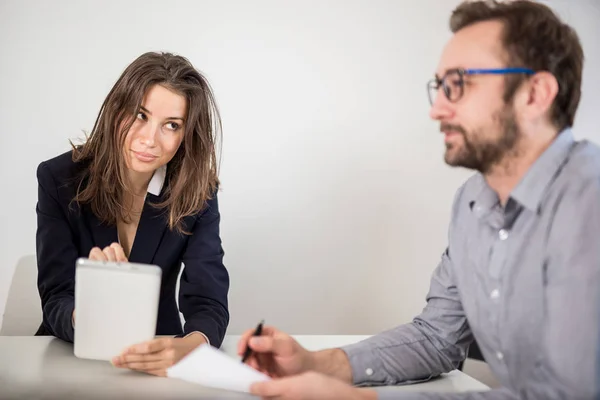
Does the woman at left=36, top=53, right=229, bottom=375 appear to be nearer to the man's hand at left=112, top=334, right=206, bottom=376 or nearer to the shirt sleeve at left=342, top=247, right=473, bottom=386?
the man's hand at left=112, top=334, right=206, bottom=376

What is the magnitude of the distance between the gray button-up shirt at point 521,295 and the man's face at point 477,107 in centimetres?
10

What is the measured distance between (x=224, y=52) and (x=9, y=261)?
1.26 metres

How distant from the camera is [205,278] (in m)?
1.95

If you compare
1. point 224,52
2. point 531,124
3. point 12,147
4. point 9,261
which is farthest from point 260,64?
point 531,124

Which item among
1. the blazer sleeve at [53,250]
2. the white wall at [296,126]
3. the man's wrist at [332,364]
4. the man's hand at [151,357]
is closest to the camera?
the man's hand at [151,357]

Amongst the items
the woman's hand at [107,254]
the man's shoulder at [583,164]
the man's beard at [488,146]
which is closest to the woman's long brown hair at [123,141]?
the woman's hand at [107,254]

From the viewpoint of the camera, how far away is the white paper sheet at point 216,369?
1134mm

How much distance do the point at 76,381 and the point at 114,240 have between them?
739 mm

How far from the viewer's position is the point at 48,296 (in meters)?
1.88

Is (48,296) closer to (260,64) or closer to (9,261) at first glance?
(9,261)

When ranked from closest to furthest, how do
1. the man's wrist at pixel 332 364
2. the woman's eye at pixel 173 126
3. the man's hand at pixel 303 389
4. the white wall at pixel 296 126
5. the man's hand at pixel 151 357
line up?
the man's hand at pixel 303 389, the man's hand at pixel 151 357, the man's wrist at pixel 332 364, the woman's eye at pixel 173 126, the white wall at pixel 296 126

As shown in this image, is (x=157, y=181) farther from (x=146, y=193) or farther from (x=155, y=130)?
(x=155, y=130)

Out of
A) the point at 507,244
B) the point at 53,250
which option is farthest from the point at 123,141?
the point at 507,244

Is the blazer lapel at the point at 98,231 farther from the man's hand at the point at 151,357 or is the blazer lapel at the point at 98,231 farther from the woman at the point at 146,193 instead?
the man's hand at the point at 151,357
